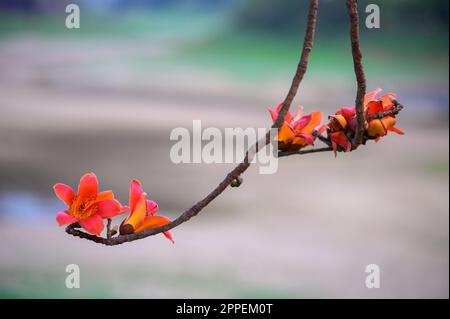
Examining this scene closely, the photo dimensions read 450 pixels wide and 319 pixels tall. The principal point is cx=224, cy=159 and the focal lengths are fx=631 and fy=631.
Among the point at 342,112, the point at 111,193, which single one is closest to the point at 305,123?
the point at 342,112

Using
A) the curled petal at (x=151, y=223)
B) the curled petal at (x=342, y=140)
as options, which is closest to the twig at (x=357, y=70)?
the curled petal at (x=342, y=140)

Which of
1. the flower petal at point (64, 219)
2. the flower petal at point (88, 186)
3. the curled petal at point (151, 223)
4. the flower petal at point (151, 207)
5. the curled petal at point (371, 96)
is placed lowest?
the curled petal at point (151, 223)

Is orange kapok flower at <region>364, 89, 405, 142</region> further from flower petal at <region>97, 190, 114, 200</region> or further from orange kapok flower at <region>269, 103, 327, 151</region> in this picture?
flower petal at <region>97, 190, 114, 200</region>

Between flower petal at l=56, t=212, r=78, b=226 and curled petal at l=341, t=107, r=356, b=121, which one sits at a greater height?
curled petal at l=341, t=107, r=356, b=121

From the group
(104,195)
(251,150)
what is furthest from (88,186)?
(251,150)

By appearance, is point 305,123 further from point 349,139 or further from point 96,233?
point 96,233

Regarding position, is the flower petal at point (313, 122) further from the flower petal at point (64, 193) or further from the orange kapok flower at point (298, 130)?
the flower petal at point (64, 193)

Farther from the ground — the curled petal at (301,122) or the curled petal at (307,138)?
the curled petal at (301,122)

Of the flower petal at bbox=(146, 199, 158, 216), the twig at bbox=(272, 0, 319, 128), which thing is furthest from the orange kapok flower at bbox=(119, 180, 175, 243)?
the twig at bbox=(272, 0, 319, 128)
